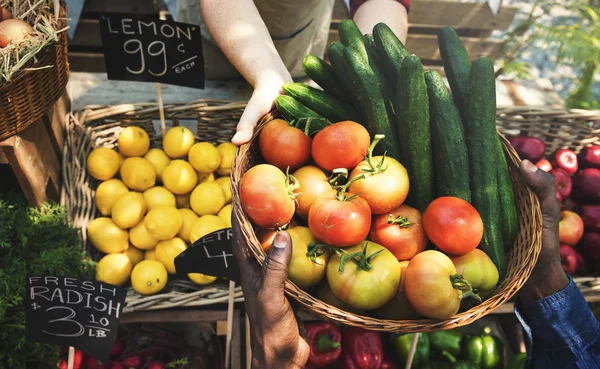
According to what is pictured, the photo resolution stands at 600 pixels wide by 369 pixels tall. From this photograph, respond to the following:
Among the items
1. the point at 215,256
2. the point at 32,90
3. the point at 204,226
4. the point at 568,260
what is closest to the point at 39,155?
the point at 32,90

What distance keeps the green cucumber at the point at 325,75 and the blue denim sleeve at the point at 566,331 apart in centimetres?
89

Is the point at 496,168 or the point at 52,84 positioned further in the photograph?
the point at 52,84

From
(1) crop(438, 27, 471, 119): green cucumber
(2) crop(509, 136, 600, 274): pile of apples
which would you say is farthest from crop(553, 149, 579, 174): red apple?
(1) crop(438, 27, 471, 119): green cucumber

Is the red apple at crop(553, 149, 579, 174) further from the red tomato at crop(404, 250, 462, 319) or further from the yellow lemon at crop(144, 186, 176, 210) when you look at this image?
the yellow lemon at crop(144, 186, 176, 210)

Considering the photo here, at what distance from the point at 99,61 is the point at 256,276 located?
2531 millimetres

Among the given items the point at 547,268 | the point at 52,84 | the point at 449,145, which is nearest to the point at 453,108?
the point at 449,145

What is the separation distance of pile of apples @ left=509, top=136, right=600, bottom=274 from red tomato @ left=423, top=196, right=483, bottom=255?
99cm

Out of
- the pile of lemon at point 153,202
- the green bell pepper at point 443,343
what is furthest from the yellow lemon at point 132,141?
the green bell pepper at point 443,343

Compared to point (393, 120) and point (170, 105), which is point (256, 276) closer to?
point (393, 120)

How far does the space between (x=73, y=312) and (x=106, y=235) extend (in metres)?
0.43

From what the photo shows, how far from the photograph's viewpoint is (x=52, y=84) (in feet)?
5.28

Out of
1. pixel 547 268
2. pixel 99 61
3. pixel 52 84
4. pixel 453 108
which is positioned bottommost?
pixel 99 61

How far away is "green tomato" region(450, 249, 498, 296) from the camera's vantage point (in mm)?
1124

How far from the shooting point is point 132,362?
1789mm
